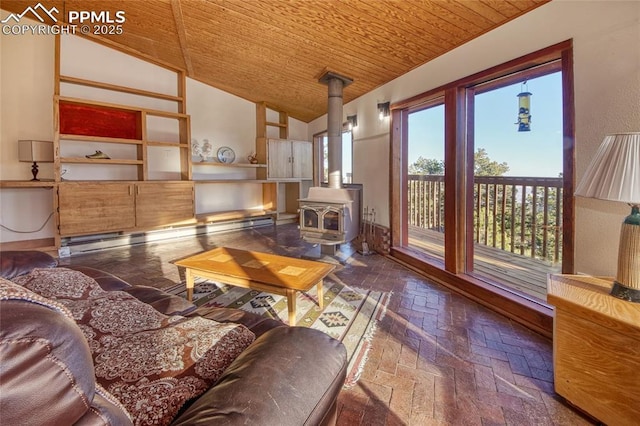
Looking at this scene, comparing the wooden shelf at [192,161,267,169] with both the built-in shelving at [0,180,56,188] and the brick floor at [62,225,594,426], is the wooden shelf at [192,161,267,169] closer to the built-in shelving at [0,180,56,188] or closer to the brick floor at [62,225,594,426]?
the built-in shelving at [0,180,56,188]

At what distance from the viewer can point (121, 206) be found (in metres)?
4.59

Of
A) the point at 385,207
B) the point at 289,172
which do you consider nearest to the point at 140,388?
the point at 385,207

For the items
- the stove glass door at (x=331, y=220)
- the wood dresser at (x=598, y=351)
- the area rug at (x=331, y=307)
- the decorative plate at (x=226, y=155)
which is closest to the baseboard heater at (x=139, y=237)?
the decorative plate at (x=226, y=155)

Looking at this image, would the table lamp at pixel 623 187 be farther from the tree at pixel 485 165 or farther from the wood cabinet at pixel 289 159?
the wood cabinet at pixel 289 159

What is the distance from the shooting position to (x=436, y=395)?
1.57 m

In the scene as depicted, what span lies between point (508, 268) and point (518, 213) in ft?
2.01

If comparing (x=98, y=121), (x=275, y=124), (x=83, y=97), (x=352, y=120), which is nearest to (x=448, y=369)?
(x=352, y=120)

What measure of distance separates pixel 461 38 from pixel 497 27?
338mm

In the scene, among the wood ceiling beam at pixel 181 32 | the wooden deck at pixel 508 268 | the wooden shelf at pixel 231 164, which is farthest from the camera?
the wooden shelf at pixel 231 164

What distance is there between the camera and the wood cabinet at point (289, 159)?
6414 mm

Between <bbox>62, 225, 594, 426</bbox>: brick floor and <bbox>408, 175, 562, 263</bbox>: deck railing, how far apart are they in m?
1.05

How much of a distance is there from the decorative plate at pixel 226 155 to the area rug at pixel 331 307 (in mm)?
3644

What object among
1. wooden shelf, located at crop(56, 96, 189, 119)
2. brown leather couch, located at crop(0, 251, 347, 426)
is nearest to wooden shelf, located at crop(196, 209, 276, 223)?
wooden shelf, located at crop(56, 96, 189, 119)

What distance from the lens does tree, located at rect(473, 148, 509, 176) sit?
301 cm
